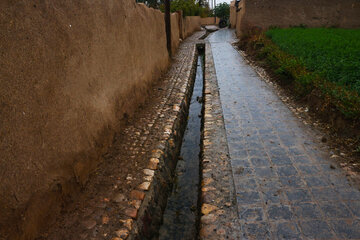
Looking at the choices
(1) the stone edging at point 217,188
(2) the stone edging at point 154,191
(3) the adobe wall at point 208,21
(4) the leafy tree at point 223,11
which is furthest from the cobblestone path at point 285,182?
(4) the leafy tree at point 223,11

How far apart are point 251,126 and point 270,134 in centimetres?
42

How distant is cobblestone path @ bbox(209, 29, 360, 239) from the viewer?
7.97 feet

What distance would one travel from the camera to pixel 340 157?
3.44 m

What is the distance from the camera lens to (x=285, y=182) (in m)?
3.03

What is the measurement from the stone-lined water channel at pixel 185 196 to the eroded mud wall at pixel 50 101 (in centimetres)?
120

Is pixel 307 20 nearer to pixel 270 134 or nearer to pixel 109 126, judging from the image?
pixel 270 134

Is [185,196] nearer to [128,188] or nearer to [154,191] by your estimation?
[154,191]

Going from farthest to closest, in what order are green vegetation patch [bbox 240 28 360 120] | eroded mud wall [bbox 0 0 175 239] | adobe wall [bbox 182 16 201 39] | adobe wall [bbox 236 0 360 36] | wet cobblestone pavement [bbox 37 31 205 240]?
adobe wall [bbox 182 16 201 39] < adobe wall [bbox 236 0 360 36] < green vegetation patch [bbox 240 28 360 120] < wet cobblestone pavement [bbox 37 31 205 240] < eroded mud wall [bbox 0 0 175 239]

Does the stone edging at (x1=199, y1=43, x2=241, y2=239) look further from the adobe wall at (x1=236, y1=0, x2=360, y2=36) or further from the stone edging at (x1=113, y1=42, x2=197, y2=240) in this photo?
the adobe wall at (x1=236, y1=0, x2=360, y2=36)

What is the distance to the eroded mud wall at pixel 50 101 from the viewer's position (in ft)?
6.27

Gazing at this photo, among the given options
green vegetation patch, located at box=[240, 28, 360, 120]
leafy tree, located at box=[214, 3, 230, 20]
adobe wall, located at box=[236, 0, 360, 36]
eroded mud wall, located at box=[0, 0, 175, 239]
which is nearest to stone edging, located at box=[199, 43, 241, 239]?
eroded mud wall, located at box=[0, 0, 175, 239]

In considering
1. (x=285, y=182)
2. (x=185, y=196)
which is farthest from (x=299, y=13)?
(x=185, y=196)

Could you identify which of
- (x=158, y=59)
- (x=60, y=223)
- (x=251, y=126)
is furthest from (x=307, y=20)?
(x=60, y=223)

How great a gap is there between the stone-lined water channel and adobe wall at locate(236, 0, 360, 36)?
42.3 feet
